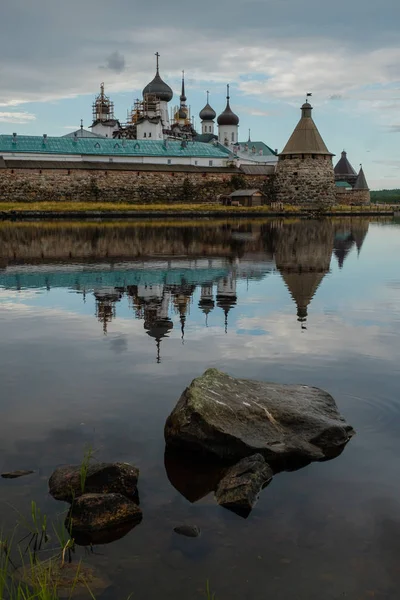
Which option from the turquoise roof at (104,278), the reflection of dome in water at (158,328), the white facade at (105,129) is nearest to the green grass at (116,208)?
the white facade at (105,129)

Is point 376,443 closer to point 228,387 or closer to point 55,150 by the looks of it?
point 228,387

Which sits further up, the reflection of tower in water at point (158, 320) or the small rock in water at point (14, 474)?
the reflection of tower in water at point (158, 320)

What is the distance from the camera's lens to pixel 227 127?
7638 centimetres

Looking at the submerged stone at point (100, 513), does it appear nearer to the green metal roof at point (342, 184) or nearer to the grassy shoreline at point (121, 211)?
the grassy shoreline at point (121, 211)

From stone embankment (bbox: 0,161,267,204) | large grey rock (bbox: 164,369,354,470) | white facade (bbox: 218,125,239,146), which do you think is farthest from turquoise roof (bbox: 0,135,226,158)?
large grey rock (bbox: 164,369,354,470)

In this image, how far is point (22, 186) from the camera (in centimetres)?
5228

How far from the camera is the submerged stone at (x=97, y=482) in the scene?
4.67 meters

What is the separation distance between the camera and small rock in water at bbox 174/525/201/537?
429 centimetres

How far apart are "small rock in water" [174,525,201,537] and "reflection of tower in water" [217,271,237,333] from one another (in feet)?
18.2

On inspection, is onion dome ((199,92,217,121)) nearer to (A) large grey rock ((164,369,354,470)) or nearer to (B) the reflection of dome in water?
(B) the reflection of dome in water

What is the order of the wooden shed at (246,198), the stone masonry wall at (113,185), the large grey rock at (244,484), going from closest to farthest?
the large grey rock at (244,484) → the stone masonry wall at (113,185) → the wooden shed at (246,198)

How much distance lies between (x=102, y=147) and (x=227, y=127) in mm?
21864

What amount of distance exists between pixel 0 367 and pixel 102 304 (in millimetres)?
4381

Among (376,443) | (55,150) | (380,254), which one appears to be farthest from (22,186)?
(376,443)
